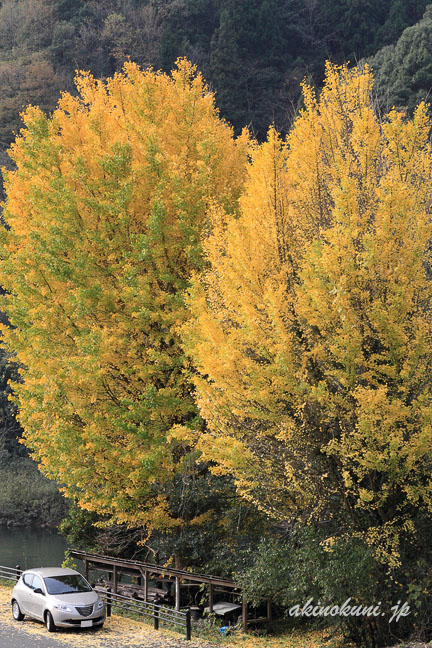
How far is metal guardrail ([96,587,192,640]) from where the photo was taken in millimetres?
13219

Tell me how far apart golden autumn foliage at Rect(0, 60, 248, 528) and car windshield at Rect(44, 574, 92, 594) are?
169 centimetres

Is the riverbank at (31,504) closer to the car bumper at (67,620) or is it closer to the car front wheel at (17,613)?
the car front wheel at (17,613)

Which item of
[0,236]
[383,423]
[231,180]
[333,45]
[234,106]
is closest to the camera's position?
[383,423]

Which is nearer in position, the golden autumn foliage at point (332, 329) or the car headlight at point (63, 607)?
the golden autumn foliage at point (332, 329)

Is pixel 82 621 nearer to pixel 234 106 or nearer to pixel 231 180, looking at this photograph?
pixel 231 180

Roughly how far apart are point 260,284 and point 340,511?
4.14m

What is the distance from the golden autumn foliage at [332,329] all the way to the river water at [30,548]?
1916 cm

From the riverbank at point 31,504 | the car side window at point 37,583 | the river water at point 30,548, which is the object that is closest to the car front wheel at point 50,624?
the car side window at point 37,583

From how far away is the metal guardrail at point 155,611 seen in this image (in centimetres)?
1322

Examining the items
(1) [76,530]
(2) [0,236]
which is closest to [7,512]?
(1) [76,530]

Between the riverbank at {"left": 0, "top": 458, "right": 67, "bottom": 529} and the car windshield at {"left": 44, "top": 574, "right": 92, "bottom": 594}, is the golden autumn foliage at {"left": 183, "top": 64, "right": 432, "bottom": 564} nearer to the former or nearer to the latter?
the car windshield at {"left": 44, "top": 574, "right": 92, "bottom": 594}

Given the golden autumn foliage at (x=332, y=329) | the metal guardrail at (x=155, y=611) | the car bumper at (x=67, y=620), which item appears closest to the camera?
the golden autumn foliage at (x=332, y=329)

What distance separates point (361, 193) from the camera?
450 inches

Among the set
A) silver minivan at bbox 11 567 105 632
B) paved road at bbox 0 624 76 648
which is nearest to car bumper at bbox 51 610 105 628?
silver minivan at bbox 11 567 105 632
